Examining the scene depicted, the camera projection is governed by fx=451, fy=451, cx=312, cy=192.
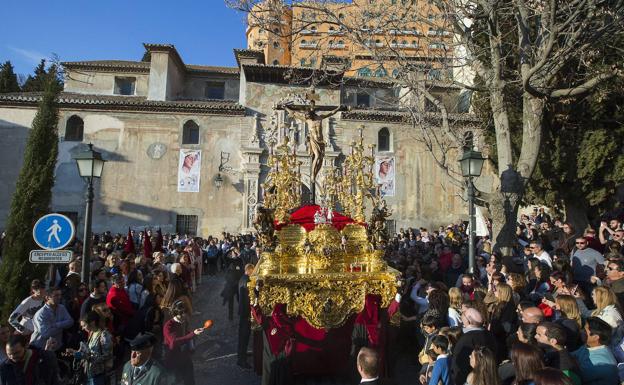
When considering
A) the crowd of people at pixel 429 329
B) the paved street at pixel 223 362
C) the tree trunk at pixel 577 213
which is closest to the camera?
the crowd of people at pixel 429 329

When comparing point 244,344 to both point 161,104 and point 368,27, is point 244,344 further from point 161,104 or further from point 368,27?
point 161,104

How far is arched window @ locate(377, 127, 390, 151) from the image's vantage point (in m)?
24.9

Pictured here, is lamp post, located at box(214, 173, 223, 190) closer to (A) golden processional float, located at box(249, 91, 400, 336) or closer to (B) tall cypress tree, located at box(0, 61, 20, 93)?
(A) golden processional float, located at box(249, 91, 400, 336)

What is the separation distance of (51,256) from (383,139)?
20236mm

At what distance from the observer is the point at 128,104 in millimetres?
23281

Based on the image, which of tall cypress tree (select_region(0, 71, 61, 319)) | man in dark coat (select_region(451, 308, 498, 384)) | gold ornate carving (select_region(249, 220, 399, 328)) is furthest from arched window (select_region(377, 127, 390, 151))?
man in dark coat (select_region(451, 308, 498, 384))

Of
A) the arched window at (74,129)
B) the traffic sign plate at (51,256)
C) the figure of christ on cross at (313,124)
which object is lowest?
the traffic sign plate at (51,256)

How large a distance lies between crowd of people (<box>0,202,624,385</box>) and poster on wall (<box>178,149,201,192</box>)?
14.2 meters

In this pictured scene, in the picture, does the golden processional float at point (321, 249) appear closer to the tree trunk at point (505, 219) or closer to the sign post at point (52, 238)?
the sign post at point (52, 238)

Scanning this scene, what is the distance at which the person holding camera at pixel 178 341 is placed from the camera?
5.19 m

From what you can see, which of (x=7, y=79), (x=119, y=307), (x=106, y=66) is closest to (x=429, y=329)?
(x=119, y=307)

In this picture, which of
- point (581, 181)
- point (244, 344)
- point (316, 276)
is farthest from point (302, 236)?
point (581, 181)

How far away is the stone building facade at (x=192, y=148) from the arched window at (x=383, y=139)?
8cm

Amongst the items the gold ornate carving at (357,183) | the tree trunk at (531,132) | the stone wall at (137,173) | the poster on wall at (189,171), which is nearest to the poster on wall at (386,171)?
the stone wall at (137,173)
